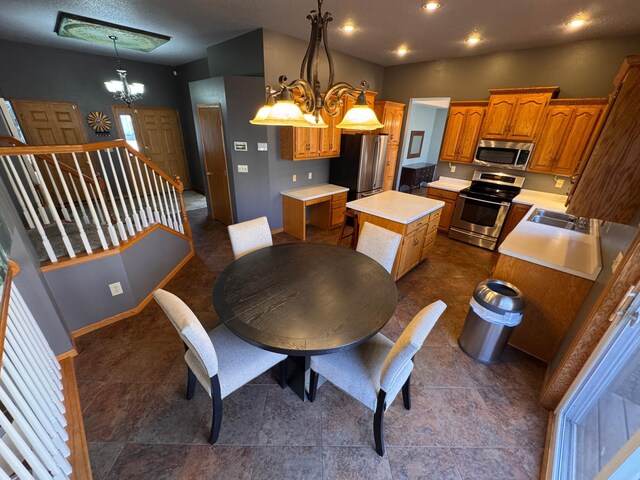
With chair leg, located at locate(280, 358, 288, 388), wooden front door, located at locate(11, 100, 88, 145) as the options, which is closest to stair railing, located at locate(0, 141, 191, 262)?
chair leg, located at locate(280, 358, 288, 388)

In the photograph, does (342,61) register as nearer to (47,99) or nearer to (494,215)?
(494,215)

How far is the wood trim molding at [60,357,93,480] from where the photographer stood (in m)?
1.39

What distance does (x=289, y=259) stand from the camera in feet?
6.86

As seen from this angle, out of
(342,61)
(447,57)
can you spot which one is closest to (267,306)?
(342,61)

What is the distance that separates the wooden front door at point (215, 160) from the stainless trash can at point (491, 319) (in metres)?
3.73

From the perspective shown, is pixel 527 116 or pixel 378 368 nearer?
pixel 378 368

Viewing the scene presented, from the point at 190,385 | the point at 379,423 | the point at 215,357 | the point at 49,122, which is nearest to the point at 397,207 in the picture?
the point at 379,423

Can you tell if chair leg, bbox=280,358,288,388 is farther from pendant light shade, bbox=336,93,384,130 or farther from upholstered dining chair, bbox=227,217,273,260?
pendant light shade, bbox=336,93,384,130

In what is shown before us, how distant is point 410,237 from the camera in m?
3.01

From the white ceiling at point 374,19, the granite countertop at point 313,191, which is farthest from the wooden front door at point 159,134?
the granite countertop at point 313,191

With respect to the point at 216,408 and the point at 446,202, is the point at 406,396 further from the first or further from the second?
the point at 446,202

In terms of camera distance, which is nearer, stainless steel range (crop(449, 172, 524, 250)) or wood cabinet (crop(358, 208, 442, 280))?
wood cabinet (crop(358, 208, 442, 280))

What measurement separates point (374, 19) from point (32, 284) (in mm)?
3997

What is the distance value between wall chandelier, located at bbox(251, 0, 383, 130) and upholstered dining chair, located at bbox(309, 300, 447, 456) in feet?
3.81
